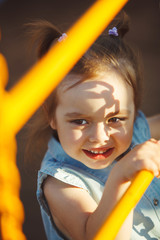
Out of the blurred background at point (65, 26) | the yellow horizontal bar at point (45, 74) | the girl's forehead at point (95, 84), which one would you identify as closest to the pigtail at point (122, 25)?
the girl's forehead at point (95, 84)

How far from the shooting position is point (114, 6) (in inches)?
25.0

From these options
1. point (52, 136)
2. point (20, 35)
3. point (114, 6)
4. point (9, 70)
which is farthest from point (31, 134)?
point (20, 35)

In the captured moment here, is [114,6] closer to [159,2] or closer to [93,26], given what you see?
[93,26]

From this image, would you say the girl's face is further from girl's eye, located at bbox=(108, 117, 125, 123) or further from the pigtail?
the pigtail

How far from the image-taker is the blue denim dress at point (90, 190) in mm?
848

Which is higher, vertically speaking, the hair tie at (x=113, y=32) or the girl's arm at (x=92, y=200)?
the hair tie at (x=113, y=32)

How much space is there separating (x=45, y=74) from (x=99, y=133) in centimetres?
27

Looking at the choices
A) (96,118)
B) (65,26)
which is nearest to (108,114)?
(96,118)

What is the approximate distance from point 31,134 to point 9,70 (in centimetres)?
71

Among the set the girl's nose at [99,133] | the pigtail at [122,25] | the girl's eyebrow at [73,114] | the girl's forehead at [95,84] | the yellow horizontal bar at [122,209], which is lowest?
the girl's nose at [99,133]

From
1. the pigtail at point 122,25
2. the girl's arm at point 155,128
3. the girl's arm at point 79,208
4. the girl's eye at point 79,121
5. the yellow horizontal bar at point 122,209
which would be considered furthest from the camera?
the girl's arm at point 155,128

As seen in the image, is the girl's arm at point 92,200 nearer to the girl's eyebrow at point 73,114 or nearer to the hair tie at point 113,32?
the girl's eyebrow at point 73,114

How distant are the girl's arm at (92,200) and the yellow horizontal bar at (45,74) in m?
0.19

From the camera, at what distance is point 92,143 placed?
759mm
